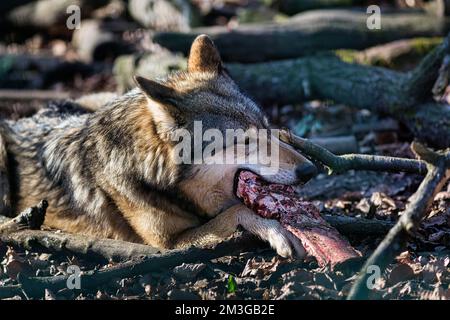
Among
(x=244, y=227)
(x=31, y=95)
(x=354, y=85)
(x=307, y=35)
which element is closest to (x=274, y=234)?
(x=244, y=227)

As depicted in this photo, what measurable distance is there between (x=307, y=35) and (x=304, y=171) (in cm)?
550

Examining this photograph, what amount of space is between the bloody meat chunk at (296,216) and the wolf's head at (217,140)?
0.35 ft

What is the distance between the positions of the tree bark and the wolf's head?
4.85 metres

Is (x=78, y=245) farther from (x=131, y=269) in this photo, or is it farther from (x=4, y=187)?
(x=4, y=187)

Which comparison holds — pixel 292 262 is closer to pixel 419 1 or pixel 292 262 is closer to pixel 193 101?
pixel 193 101

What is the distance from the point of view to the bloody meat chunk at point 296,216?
535 centimetres

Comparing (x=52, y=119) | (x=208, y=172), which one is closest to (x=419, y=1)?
(x=52, y=119)

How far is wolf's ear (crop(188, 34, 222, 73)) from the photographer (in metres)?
6.58

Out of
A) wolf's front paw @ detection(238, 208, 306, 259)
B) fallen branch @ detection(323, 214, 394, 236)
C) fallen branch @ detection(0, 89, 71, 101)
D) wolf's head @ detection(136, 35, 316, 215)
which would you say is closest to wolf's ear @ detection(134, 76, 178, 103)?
wolf's head @ detection(136, 35, 316, 215)

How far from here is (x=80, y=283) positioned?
18.1 ft

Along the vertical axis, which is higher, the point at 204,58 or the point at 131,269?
the point at 204,58

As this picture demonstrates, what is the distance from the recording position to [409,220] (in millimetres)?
4586

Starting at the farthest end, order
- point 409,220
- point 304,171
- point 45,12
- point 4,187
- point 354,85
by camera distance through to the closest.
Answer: point 45,12, point 354,85, point 4,187, point 304,171, point 409,220
